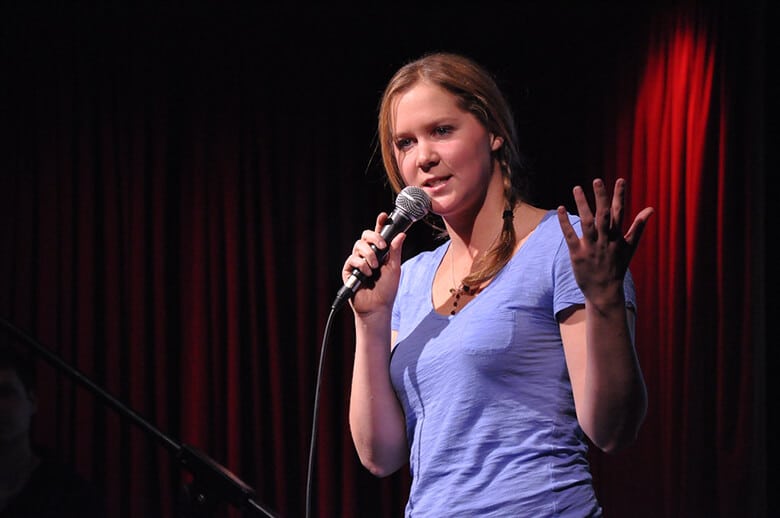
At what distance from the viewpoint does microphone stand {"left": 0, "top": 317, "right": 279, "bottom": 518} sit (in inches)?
53.7

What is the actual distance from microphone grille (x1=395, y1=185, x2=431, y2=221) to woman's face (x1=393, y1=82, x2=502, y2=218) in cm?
4

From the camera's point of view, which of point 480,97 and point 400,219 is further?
point 480,97

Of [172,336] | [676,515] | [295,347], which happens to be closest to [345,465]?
[295,347]

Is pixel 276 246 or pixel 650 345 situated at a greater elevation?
pixel 276 246

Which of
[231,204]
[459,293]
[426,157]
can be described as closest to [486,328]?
[459,293]

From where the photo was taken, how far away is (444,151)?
1490 millimetres

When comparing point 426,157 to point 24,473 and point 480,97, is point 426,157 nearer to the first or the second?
point 480,97

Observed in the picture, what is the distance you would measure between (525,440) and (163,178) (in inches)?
103

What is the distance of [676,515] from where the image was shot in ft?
9.80

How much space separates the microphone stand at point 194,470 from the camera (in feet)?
4.47

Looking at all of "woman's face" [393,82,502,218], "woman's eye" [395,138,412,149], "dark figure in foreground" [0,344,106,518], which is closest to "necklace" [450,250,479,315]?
"woman's face" [393,82,502,218]

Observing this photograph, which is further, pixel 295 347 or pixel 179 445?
pixel 295 347

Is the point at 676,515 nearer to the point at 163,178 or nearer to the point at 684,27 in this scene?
the point at 684,27

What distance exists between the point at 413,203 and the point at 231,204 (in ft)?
7.45
